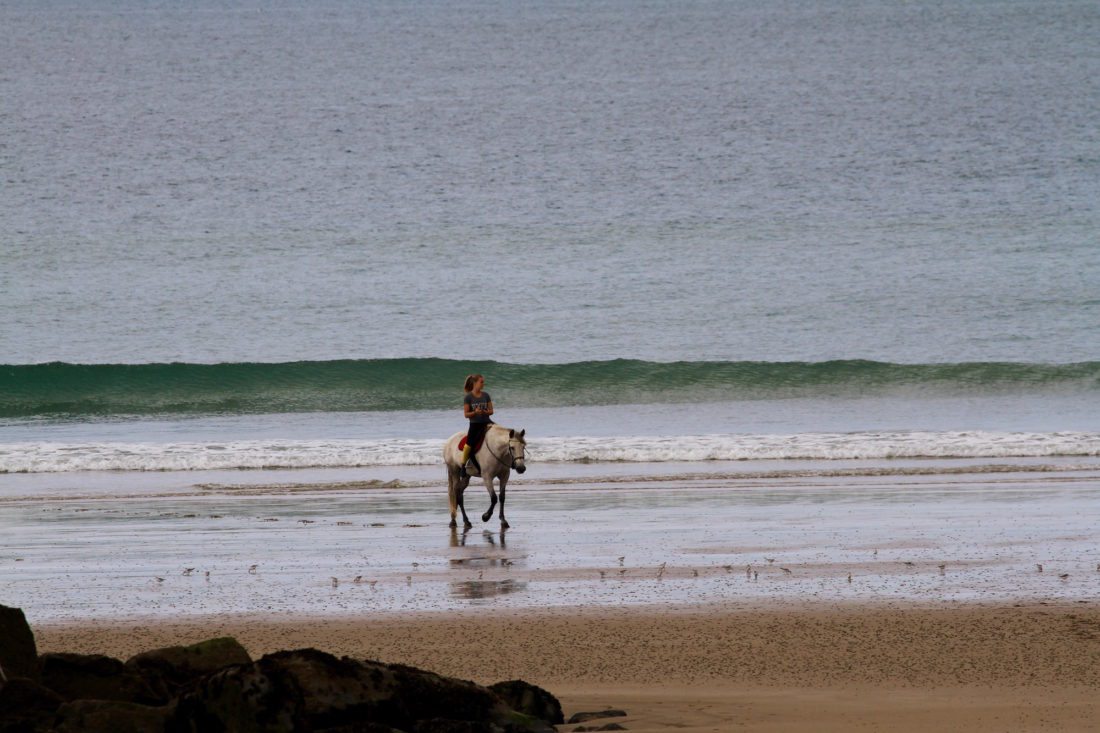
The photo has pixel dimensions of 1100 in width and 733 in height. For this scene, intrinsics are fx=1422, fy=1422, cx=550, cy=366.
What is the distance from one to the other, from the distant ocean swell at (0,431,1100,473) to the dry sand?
37.5 feet

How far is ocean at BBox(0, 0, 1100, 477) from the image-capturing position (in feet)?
95.4

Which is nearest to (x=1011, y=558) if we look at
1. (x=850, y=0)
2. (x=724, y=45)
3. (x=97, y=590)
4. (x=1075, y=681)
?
(x=1075, y=681)

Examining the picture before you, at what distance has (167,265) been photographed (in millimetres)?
49906

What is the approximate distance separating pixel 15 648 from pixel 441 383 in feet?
97.4

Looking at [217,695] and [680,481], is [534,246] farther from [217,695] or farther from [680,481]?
[217,695]

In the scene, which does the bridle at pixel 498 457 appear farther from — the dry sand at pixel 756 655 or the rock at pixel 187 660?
the rock at pixel 187 660

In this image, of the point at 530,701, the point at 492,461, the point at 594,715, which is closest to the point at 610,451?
the point at 492,461

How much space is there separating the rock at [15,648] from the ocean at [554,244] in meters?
13.2

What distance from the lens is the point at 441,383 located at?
3697cm

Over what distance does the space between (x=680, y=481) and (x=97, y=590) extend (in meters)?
8.93

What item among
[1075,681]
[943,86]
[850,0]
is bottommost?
→ [1075,681]

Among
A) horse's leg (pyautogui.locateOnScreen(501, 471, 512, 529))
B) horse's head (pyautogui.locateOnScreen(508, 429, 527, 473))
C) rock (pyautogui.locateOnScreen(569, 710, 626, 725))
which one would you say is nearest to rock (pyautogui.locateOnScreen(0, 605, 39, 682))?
rock (pyautogui.locateOnScreen(569, 710, 626, 725))

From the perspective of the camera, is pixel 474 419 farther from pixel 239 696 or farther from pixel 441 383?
pixel 441 383

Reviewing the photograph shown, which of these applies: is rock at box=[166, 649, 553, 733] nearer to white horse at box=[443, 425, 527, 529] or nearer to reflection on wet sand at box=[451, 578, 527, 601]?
reflection on wet sand at box=[451, 578, 527, 601]
